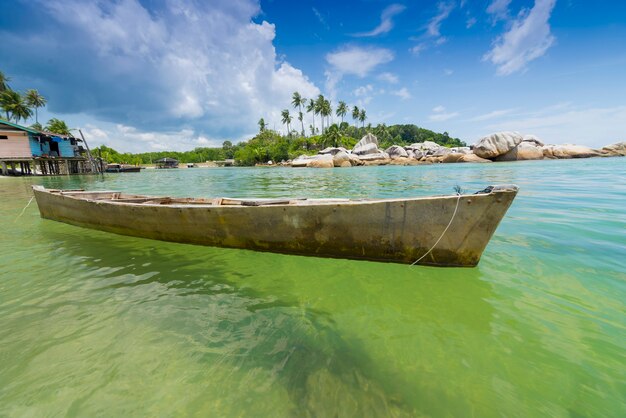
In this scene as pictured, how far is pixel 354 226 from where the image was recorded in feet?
14.2

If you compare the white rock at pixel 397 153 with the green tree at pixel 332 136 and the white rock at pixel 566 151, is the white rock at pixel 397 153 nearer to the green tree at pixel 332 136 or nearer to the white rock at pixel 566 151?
the green tree at pixel 332 136

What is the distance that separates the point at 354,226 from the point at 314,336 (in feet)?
6.40

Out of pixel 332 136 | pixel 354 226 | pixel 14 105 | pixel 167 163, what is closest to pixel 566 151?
pixel 332 136

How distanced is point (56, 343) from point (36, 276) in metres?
2.46

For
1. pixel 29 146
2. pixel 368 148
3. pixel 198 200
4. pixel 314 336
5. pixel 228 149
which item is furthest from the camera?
pixel 228 149

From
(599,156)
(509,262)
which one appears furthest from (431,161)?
(509,262)

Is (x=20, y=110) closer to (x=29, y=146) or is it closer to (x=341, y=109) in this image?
(x=29, y=146)

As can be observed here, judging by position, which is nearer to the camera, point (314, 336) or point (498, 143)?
point (314, 336)

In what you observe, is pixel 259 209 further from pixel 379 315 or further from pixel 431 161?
pixel 431 161

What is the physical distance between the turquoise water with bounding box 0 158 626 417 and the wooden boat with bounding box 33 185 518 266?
0.27m

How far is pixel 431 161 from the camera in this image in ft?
181

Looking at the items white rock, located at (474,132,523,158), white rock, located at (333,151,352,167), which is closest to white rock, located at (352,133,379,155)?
white rock, located at (333,151,352,167)

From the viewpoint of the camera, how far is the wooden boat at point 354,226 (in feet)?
12.6

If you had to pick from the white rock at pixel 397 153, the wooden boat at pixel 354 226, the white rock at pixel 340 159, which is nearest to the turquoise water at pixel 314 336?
the wooden boat at pixel 354 226
